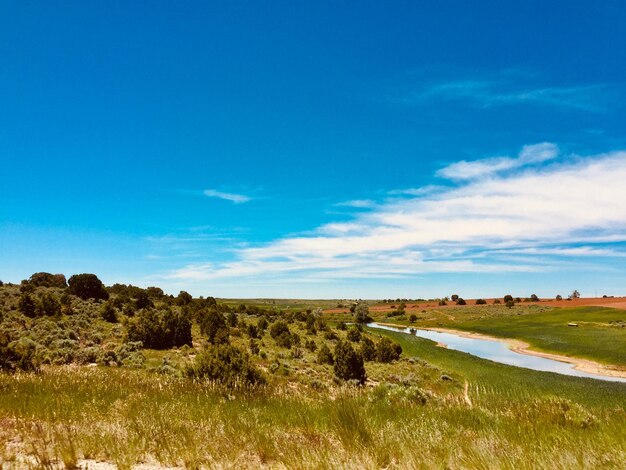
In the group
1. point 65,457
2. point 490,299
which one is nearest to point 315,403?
point 65,457

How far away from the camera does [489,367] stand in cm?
3594

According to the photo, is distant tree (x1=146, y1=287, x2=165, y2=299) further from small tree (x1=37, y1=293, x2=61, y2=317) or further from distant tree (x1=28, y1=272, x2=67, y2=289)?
small tree (x1=37, y1=293, x2=61, y2=317)

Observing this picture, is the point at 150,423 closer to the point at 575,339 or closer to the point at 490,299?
the point at 575,339

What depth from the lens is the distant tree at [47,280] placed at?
52.7 metres

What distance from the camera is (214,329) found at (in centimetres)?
3653

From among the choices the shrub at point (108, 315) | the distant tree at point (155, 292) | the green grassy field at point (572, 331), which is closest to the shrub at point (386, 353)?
the green grassy field at point (572, 331)

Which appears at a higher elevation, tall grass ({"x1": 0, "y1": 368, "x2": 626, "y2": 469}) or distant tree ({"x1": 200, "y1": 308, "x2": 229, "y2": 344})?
tall grass ({"x1": 0, "y1": 368, "x2": 626, "y2": 469})

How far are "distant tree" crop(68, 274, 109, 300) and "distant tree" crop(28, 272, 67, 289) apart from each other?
7288 millimetres

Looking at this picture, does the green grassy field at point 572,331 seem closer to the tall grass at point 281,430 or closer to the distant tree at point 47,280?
the tall grass at point 281,430

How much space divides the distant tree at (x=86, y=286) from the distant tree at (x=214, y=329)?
50.0 ft

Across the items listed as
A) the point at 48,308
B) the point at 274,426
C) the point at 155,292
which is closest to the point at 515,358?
the point at 274,426

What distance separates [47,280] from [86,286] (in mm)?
11321

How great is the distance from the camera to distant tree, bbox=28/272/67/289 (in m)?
52.7

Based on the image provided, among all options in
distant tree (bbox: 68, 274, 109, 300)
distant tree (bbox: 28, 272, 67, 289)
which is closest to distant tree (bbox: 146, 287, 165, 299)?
distant tree (bbox: 28, 272, 67, 289)
